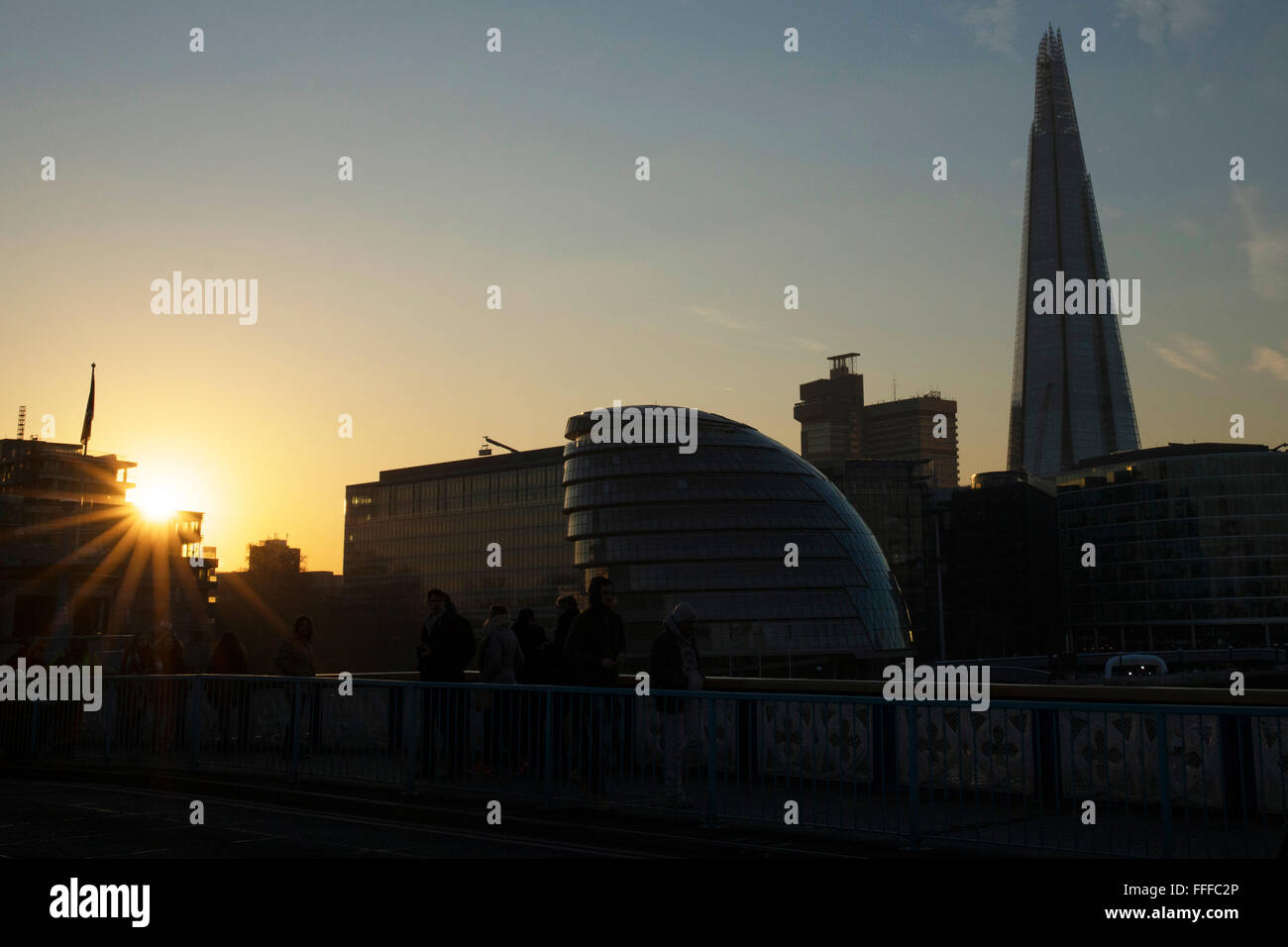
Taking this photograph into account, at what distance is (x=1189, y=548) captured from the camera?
481 feet

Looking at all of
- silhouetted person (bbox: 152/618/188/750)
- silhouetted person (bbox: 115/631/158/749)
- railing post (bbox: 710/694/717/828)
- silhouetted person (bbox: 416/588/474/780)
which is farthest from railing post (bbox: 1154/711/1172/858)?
silhouetted person (bbox: 115/631/158/749)

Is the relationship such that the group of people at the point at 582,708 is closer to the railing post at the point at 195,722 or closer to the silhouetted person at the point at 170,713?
the railing post at the point at 195,722

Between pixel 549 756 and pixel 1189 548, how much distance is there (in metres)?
150

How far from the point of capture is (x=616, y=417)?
10275 centimetres

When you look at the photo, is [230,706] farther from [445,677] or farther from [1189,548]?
[1189,548]

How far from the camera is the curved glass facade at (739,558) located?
9488cm

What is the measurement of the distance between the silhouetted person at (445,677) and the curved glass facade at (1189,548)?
14687 centimetres

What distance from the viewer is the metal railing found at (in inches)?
381

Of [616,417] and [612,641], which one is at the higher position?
[616,417]

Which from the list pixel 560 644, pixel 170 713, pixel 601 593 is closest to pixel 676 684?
pixel 601 593

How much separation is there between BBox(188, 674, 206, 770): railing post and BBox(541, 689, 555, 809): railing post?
622 cm
